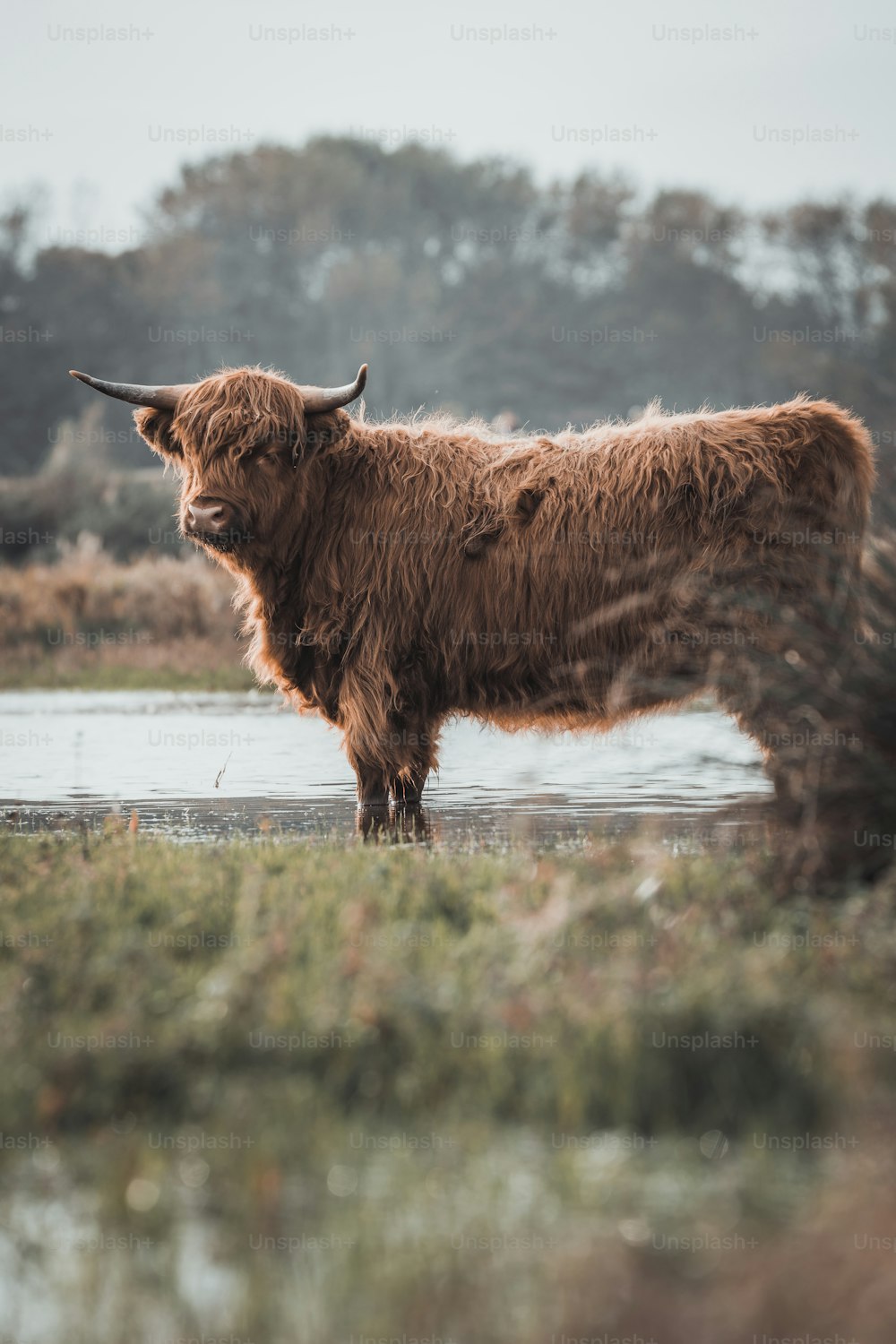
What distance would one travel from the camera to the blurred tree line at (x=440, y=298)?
5172cm

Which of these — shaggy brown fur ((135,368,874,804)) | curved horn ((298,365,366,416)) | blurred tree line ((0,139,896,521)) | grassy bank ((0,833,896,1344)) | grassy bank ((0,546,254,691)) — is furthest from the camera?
blurred tree line ((0,139,896,521))

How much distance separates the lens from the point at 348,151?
64438mm

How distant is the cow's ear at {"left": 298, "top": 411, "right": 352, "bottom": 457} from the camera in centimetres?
665

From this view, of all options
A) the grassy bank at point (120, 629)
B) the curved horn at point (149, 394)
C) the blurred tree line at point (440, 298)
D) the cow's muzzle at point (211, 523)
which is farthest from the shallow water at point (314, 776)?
the blurred tree line at point (440, 298)

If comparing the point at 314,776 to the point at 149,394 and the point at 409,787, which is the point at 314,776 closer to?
the point at 409,787

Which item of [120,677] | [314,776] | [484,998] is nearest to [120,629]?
[120,677]

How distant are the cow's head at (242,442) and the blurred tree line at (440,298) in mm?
42198

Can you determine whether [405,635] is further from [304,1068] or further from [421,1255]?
[421,1255]

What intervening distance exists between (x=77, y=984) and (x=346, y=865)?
1.64 m

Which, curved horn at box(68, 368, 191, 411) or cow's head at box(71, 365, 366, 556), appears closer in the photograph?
cow's head at box(71, 365, 366, 556)

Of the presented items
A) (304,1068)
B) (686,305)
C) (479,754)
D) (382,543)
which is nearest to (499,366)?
(686,305)

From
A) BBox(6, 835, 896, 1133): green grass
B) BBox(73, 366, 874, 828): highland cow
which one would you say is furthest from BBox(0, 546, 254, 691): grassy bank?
BBox(6, 835, 896, 1133): green grass

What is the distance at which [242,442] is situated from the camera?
20.9ft

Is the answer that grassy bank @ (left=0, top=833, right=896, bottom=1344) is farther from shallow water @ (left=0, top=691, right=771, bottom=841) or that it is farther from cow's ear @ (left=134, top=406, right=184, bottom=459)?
cow's ear @ (left=134, top=406, right=184, bottom=459)
